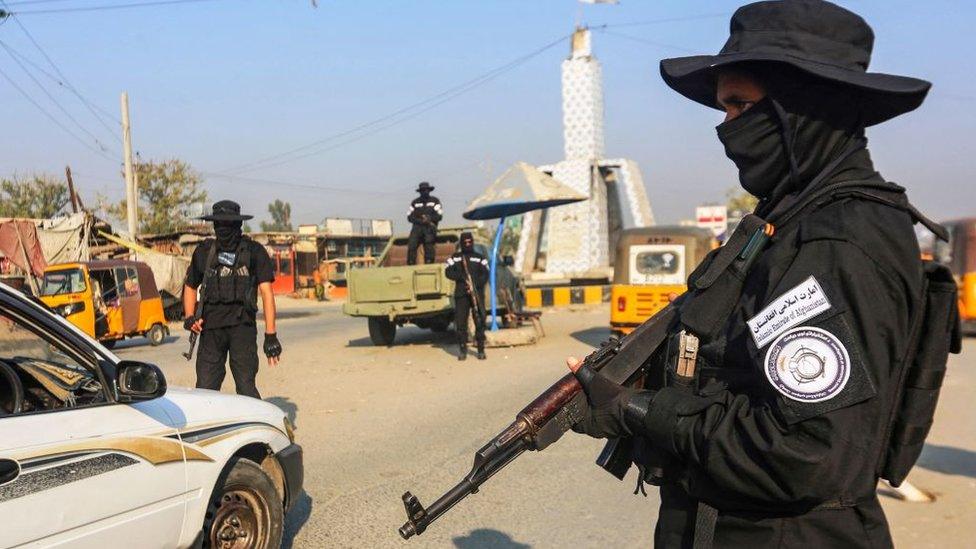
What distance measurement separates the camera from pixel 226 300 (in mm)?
5801

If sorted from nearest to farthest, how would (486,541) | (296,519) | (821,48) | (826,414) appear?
1. (826,414)
2. (821,48)
3. (486,541)
4. (296,519)

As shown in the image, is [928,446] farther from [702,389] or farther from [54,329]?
[54,329]

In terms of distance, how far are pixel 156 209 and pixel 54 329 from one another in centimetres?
4203

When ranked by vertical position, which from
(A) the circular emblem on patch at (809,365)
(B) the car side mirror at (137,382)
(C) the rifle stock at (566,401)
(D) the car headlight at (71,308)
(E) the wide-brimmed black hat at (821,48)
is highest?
(E) the wide-brimmed black hat at (821,48)

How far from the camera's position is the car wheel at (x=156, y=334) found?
51.4 ft

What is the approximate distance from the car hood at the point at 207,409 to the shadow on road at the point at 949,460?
14.9ft

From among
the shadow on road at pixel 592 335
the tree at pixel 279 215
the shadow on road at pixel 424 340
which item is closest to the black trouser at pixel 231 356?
the shadow on road at pixel 424 340

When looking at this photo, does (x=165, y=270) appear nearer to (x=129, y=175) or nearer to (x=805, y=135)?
(x=129, y=175)

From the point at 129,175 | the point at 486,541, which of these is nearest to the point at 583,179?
the point at 129,175

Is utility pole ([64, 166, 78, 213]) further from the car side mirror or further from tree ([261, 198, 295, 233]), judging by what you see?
tree ([261, 198, 295, 233])

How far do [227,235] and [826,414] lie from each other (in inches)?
209

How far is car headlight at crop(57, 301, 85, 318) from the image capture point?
1335 cm

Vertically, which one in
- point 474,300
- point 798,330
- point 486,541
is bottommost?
point 486,541

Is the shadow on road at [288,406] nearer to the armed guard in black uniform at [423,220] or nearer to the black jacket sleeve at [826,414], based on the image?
the armed guard in black uniform at [423,220]
